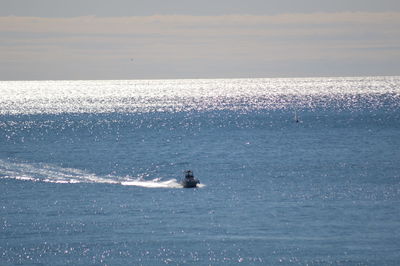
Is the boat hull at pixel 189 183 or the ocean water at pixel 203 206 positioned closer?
the ocean water at pixel 203 206

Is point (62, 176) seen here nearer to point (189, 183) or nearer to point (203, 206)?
point (189, 183)

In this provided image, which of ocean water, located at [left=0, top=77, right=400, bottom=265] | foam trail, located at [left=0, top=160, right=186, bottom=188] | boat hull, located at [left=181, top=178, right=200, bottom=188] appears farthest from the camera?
foam trail, located at [left=0, top=160, right=186, bottom=188]

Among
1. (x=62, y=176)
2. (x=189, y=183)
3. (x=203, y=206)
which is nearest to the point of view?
(x=203, y=206)

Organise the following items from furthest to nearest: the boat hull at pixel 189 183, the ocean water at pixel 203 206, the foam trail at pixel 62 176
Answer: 1. the foam trail at pixel 62 176
2. the boat hull at pixel 189 183
3. the ocean water at pixel 203 206

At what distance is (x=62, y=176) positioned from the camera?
109 m

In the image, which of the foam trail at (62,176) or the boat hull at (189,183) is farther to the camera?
the foam trail at (62,176)

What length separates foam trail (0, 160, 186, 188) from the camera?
10238 centimetres

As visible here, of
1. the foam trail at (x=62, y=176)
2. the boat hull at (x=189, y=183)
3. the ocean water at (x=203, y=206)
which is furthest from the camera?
the foam trail at (x=62, y=176)

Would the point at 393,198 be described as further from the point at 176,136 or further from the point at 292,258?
the point at 176,136

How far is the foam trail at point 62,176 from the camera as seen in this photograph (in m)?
102

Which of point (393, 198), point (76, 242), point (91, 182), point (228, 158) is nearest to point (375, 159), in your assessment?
point (228, 158)

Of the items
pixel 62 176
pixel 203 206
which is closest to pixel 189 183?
pixel 203 206

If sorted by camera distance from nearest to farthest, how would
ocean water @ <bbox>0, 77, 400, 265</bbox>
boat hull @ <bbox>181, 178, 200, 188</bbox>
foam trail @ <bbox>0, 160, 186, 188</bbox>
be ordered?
ocean water @ <bbox>0, 77, 400, 265</bbox>, boat hull @ <bbox>181, 178, 200, 188</bbox>, foam trail @ <bbox>0, 160, 186, 188</bbox>

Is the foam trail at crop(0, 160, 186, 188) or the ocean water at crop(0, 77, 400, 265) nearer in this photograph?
the ocean water at crop(0, 77, 400, 265)
